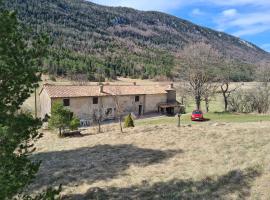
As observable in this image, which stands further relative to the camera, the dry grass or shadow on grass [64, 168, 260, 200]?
the dry grass

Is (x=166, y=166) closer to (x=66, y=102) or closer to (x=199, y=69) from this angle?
(x=66, y=102)

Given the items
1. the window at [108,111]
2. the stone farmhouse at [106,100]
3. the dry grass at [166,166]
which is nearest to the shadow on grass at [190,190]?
the dry grass at [166,166]

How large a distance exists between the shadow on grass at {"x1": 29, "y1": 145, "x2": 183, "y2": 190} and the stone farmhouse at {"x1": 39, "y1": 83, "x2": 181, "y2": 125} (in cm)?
2123

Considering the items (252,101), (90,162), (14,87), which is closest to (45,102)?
(90,162)

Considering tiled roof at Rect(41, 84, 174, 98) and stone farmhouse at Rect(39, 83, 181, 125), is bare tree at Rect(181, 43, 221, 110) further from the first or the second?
tiled roof at Rect(41, 84, 174, 98)

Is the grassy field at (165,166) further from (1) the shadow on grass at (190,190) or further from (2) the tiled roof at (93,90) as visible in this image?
(2) the tiled roof at (93,90)

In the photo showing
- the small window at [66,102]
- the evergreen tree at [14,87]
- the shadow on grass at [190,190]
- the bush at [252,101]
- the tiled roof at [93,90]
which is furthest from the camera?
the bush at [252,101]

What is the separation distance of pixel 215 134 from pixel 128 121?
11.8 m

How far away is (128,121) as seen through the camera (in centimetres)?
3130

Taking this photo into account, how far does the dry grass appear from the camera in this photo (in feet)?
43.5

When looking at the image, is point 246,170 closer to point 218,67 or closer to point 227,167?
point 227,167

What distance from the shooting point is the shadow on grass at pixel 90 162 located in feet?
51.4

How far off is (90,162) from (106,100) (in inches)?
1192

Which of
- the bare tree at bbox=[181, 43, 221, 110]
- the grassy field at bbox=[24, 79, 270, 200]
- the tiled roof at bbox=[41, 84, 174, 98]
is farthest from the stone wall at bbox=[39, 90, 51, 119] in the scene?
the bare tree at bbox=[181, 43, 221, 110]
